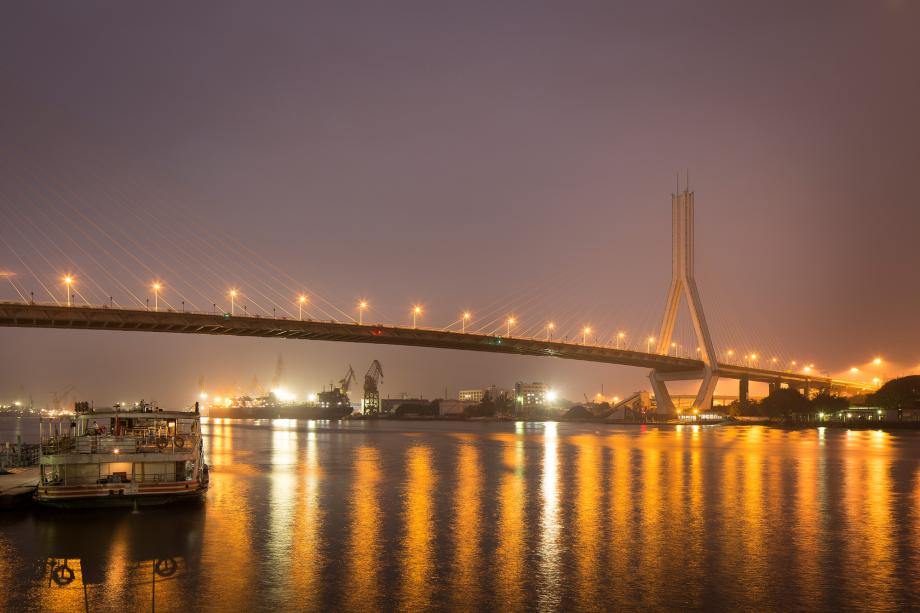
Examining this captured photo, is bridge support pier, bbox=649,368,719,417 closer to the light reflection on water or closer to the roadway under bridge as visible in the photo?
the roadway under bridge

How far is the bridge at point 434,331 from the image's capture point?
68.9 meters

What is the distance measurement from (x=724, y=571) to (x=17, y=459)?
37335 mm

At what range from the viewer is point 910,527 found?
968 inches

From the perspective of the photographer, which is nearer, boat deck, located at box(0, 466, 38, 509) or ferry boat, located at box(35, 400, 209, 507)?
ferry boat, located at box(35, 400, 209, 507)

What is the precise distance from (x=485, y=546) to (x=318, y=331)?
218 feet

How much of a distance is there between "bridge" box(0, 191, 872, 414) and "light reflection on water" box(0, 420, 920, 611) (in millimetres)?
37500

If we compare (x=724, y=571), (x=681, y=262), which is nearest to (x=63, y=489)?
(x=724, y=571)

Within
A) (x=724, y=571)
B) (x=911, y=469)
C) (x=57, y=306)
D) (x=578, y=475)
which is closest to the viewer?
(x=724, y=571)

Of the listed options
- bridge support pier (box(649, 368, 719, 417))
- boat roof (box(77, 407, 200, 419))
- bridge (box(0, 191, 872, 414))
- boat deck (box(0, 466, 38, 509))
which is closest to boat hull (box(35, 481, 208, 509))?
boat deck (box(0, 466, 38, 509))

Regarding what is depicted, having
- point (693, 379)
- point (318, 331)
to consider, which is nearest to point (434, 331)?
point (318, 331)

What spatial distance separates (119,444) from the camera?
91.4 feet

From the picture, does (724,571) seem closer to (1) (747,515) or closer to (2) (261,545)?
(1) (747,515)

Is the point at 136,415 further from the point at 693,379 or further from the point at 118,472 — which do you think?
the point at 693,379

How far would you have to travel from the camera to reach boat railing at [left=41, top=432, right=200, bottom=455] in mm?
27578
